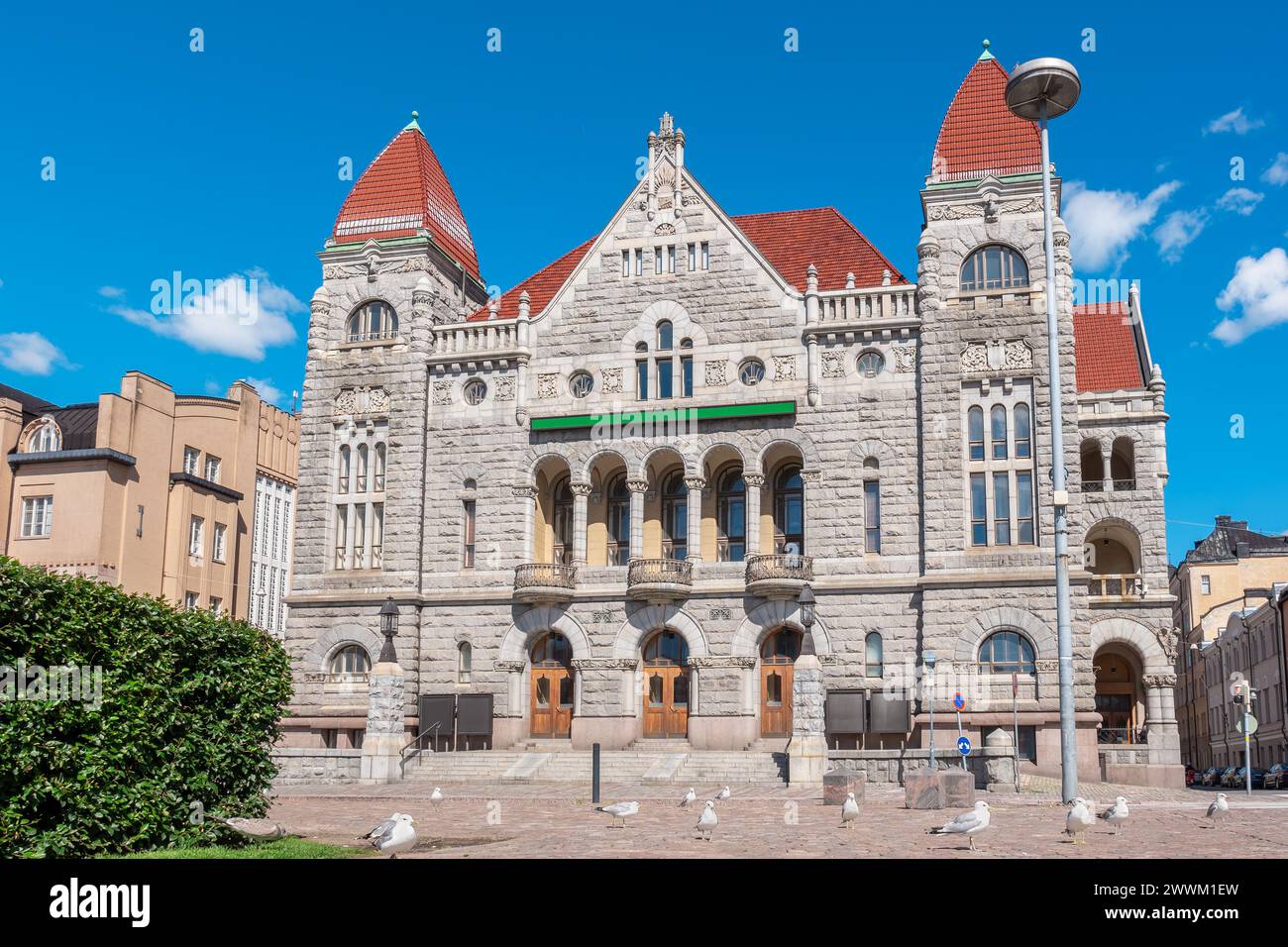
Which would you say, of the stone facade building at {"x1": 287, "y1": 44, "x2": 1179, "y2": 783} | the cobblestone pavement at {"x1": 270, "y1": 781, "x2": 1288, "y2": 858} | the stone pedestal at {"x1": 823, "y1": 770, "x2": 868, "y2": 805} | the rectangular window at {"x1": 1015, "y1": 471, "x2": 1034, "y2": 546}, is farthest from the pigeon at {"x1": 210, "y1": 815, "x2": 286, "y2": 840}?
the rectangular window at {"x1": 1015, "y1": 471, "x2": 1034, "y2": 546}

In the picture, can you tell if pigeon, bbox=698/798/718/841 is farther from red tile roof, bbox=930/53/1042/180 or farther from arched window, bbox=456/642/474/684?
red tile roof, bbox=930/53/1042/180

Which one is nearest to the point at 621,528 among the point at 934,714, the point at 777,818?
the point at 934,714

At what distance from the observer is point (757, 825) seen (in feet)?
72.2

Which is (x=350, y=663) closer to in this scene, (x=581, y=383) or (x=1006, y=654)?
(x=581, y=383)

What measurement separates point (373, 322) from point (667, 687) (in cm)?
1709

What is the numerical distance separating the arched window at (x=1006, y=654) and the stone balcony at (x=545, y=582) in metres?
13.4

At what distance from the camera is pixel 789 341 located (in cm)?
4156

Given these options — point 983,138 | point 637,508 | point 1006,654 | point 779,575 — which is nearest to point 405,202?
point 637,508

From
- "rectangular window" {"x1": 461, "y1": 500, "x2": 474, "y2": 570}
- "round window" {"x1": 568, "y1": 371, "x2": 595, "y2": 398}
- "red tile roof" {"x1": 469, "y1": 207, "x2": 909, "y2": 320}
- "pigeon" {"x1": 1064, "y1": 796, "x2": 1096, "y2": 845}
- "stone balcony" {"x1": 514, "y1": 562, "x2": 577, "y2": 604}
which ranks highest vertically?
"red tile roof" {"x1": 469, "y1": 207, "x2": 909, "y2": 320}

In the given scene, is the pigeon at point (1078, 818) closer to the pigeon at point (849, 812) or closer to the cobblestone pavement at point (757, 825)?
the cobblestone pavement at point (757, 825)

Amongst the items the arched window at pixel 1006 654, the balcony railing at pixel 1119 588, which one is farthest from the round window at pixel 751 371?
the balcony railing at pixel 1119 588

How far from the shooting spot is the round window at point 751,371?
137ft

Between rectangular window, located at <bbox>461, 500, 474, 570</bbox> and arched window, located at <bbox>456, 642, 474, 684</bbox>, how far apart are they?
276 centimetres

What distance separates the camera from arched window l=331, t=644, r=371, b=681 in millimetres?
43125
